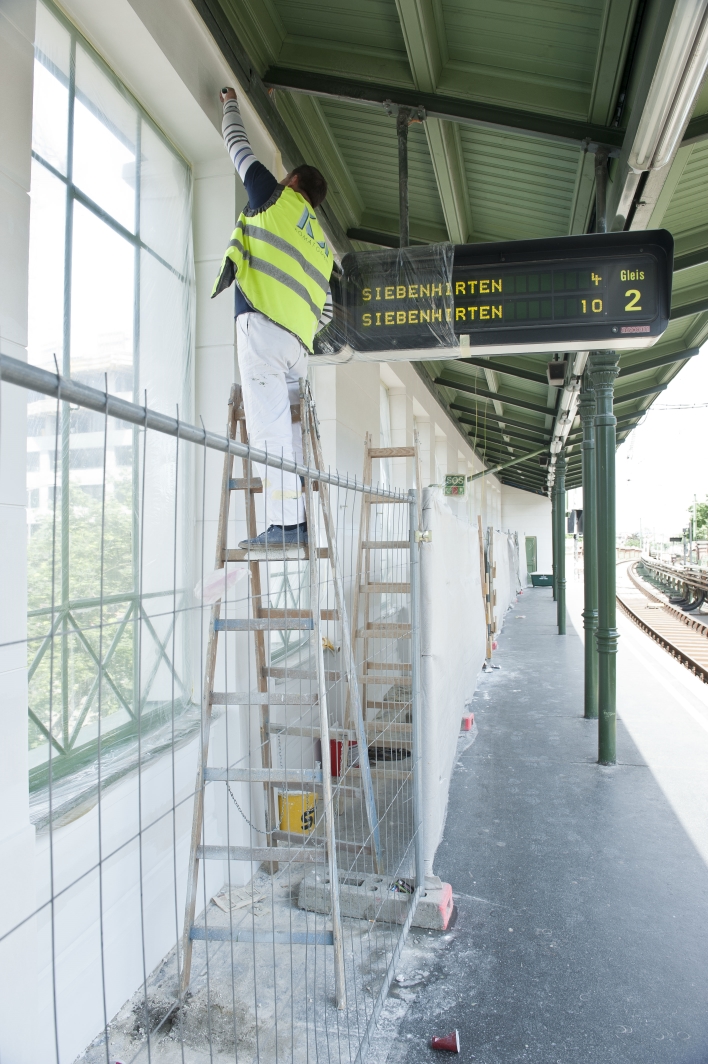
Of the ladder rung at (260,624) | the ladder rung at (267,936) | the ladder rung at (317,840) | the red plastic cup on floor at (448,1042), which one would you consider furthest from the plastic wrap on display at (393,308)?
the red plastic cup on floor at (448,1042)

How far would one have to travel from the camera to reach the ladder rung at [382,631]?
409cm

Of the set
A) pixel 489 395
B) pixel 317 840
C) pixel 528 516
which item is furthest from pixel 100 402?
pixel 528 516

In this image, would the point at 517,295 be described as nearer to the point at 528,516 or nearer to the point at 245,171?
the point at 245,171

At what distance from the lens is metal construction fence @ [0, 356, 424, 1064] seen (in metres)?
2.01

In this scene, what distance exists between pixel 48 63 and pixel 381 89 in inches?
73.4

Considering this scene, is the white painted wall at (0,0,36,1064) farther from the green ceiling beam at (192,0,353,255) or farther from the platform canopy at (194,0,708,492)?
the platform canopy at (194,0,708,492)

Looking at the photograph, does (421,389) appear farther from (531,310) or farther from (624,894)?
(624,894)

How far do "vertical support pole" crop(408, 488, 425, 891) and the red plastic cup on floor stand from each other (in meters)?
0.70

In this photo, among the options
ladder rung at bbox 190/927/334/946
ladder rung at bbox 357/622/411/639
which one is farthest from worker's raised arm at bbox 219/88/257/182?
ladder rung at bbox 190/927/334/946

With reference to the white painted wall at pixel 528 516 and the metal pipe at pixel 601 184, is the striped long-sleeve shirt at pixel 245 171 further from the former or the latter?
the white painted wall at pixel 528 516

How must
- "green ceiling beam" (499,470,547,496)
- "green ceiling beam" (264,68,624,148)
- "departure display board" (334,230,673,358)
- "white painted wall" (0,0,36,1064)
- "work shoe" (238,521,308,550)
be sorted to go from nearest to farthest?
"white painted wall" (0,0,36,1064)
"work shoe" (238,521,308,550)
"departure display board" (334,230,673,358)
"green ceiling beam" (264,68,624,148)
"green ceiling beam" (499,470,547,496)

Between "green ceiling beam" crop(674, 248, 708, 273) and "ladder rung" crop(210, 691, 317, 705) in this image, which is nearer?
"ladder rung" crop(210, 691, 317, 705)

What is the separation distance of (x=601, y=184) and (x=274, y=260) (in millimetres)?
2107

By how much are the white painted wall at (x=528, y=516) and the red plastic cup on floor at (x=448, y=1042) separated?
24.9 meters
